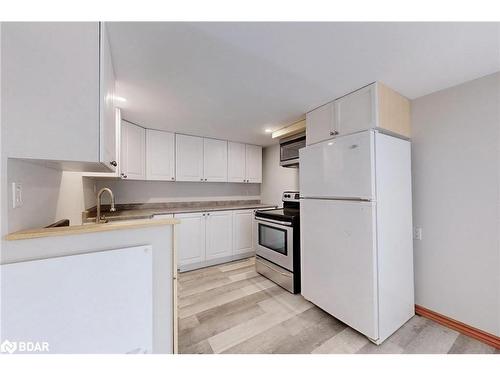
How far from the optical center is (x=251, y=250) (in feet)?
11.3

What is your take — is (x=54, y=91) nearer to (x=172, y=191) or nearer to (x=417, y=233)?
(x=172, y=191)

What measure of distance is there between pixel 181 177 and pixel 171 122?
34.6 inches

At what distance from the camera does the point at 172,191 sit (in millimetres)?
3379

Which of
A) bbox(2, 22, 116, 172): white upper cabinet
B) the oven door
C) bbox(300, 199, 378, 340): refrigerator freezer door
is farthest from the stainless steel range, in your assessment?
bbox(2, 22, 116, 172): white upper cabinet

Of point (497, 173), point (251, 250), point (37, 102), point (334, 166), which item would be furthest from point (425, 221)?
point (37, 102)

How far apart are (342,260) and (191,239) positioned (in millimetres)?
2068

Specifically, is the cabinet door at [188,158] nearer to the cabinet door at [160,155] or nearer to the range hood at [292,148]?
the cabinet door at [160,155]

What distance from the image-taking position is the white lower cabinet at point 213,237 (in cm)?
287

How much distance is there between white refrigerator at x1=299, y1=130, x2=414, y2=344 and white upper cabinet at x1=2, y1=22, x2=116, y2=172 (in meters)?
1.69

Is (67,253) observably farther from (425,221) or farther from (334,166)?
(425,221)

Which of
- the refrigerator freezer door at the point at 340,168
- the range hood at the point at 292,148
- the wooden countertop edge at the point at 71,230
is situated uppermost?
the range hood at the point at 292,148

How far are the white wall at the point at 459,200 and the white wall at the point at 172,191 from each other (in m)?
2.84

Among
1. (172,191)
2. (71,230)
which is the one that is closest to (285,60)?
(71,230)

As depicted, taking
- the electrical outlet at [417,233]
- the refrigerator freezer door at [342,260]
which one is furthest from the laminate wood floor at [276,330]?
the electrical outlet at [417,233]
